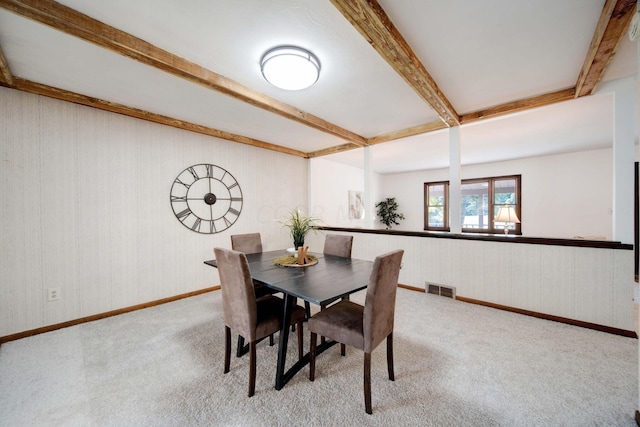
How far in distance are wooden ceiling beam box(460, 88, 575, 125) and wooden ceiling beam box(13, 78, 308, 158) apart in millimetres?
3212

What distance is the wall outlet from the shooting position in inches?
96.7

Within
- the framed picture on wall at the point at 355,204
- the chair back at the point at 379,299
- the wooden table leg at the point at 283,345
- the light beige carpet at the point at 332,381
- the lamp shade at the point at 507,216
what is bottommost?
the light beige carpet at the point at 332,381

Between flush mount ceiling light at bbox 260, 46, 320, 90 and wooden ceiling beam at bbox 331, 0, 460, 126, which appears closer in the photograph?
wooden ceiling beam at bbox 331, 0, 460, 126

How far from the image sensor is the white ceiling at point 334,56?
1.51 m

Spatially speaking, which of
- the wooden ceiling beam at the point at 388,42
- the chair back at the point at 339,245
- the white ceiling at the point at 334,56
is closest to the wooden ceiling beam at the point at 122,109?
the white ceiling at the point at 334,56

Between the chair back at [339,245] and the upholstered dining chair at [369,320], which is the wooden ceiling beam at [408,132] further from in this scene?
the upholstered dining chair at [369,320]

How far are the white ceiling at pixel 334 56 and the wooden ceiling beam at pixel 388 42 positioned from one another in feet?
0.25

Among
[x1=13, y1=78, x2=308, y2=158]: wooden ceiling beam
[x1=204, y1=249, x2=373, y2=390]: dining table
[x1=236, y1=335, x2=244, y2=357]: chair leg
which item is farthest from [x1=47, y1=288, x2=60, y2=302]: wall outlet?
[x1=236, y1=335, x2=244, y2=357]: chair leg

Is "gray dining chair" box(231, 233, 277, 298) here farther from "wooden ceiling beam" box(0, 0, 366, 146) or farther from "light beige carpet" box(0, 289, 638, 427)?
"wooden ceiling beam" box(0, 0, 366, 146)

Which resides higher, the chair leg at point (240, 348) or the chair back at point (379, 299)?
the chair back at point (379, 299)

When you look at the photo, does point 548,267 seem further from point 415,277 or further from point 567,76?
point 567,76

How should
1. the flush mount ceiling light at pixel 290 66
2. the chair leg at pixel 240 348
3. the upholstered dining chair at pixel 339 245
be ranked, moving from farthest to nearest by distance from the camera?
the upholstered dining chair at pixel 339 245 → the chair leg at pixel 240 348 → the flush mount ceiling light at pixel 290 66

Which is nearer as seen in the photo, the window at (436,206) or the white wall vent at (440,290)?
the white wall vent at (440,290)

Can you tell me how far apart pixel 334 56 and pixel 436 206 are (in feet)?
19.8
